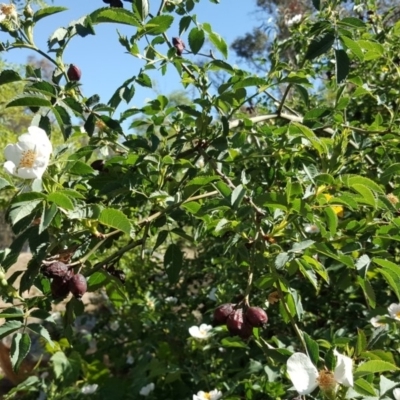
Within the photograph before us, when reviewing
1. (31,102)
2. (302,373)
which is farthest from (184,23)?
(302,373)

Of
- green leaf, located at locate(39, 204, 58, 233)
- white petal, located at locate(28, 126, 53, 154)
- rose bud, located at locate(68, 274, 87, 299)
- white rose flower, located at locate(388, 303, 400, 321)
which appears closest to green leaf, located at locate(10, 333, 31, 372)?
rose bud, located at locate(68, 274, 87, 299)

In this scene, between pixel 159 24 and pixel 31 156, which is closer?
pixel 31 156

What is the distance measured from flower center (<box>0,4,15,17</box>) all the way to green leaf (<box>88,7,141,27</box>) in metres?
0.22

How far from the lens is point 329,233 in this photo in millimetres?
1080

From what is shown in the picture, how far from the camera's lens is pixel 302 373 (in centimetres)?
95

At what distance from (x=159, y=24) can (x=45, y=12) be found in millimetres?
236

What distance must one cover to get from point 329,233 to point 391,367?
253mm

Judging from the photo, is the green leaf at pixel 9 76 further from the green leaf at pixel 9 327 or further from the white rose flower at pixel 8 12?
the green leaf at pixel 9 327

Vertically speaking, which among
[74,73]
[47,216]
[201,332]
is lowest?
[201,332]

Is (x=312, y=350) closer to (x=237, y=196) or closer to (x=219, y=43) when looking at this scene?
(x=237, y=196)

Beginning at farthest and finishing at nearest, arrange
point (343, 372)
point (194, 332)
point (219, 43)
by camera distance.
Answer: point (194, 332) → point (219, 43) → point (343, 372)

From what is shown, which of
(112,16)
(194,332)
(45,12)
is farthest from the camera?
(194,332)

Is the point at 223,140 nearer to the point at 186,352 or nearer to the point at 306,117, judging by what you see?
the point at 306,117

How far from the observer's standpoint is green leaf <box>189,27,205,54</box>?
1.41 meters
